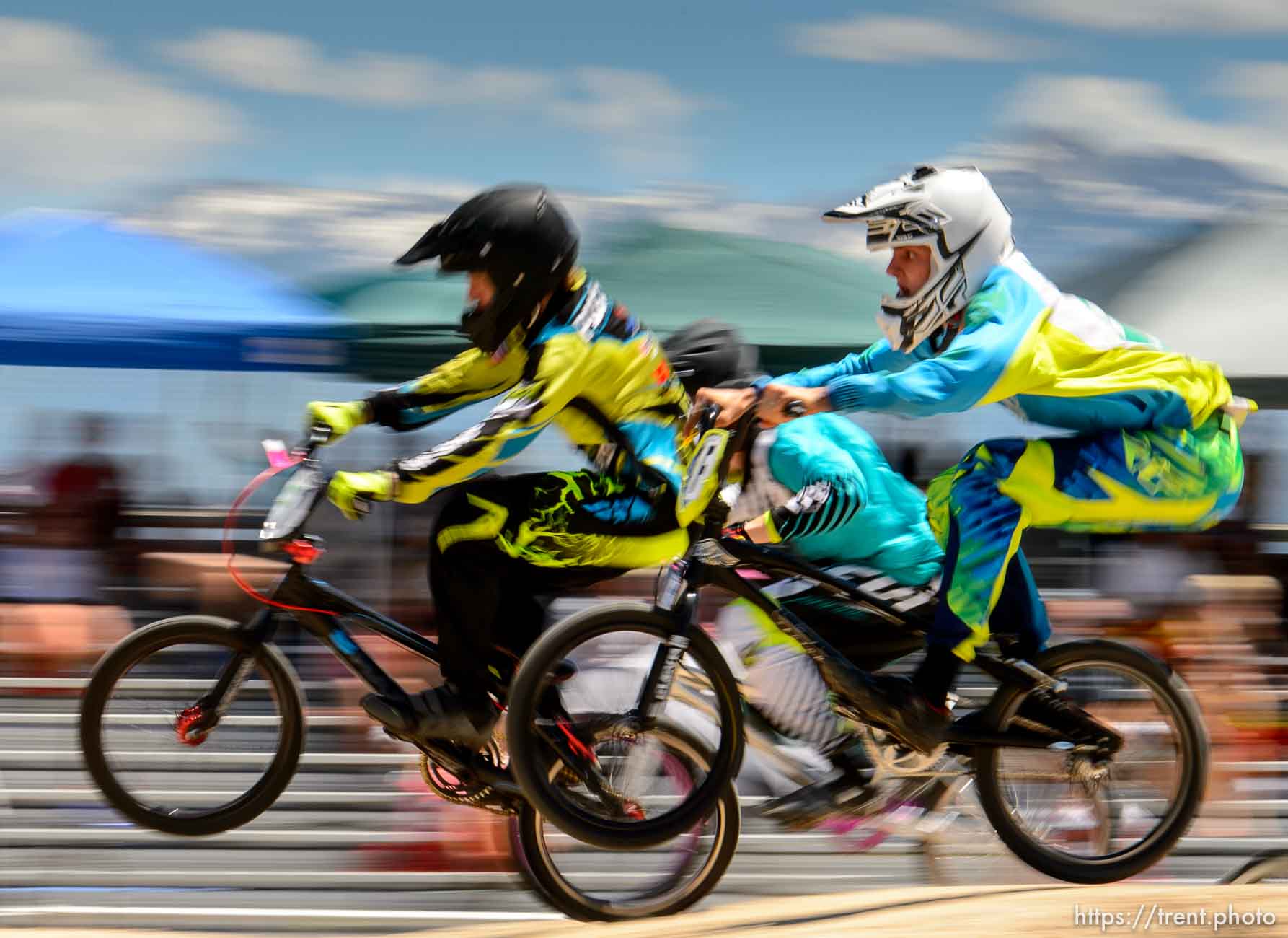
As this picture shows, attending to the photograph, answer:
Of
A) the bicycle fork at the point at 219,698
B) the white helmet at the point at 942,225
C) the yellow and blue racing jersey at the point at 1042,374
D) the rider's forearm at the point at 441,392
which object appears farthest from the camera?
the rider's forearm at the point at 441,392

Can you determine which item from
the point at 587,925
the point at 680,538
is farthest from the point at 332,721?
the point at 680,538

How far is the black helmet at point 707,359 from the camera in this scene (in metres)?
4.58

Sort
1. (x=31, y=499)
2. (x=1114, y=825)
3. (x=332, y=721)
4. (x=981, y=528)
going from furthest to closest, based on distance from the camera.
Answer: (x=31, y=499) < (x=332, y=721) < (x=1114, y=825) < (x=981, y=528)

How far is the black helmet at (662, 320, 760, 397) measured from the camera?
4578 millimetres

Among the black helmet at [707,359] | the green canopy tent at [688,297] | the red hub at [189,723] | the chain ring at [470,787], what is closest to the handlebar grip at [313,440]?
the red hub at [189,723]

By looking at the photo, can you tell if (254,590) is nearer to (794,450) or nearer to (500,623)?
(500,623)

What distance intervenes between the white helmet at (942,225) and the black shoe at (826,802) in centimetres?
128

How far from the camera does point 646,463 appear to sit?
4.22m

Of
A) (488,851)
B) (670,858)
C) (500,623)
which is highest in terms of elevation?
(500,623)

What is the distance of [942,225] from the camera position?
418 centimetres

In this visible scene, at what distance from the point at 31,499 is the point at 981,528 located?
520 cm

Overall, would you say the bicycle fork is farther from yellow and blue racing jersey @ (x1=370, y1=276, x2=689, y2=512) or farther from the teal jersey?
the teal jersey

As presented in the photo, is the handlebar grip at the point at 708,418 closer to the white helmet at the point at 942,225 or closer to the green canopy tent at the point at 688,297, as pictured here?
the white helmet at the point at 942,225

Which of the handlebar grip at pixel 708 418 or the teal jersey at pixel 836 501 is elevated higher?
the handlebar grip at pixel 708 418
